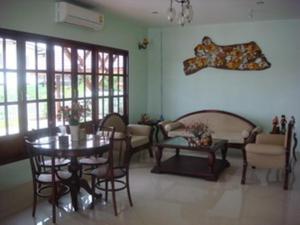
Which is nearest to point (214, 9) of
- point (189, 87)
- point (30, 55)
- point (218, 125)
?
point (189, 87)

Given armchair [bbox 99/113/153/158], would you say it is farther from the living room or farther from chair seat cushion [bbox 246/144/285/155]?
chair seat cushion [bbox 246/144/285/155]

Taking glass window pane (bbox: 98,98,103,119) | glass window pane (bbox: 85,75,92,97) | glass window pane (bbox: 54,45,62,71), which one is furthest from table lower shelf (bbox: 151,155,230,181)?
glass window pane (bbox: 54,45,62,71)

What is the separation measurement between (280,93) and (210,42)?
1.81 meters

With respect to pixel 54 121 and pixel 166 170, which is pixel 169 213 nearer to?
pixel 166 170

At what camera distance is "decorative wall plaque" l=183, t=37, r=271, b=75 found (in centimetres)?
660

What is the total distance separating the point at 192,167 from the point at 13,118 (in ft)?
9.19

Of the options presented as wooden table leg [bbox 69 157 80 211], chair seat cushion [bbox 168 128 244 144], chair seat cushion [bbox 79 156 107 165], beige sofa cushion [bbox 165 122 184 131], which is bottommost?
wooden table leg [bbox 69 157 80 211]

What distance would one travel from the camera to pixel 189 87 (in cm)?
728

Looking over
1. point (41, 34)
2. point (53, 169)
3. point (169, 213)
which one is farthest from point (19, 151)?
point (169, 213)

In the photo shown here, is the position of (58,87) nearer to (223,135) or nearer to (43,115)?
(43,115)

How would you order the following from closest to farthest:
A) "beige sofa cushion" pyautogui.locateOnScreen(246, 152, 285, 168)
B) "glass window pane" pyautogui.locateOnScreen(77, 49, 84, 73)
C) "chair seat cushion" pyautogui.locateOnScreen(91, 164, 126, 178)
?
"chair seat cushion" pyautogui.locateOnScreen(91, 164, 126, 178), "beige sofa cushion" pyautogui.locateOnScreen(246, 152, 285, 168), "glass window pane" pyautogui.locateOnScreen(77, 49, 84, 73)

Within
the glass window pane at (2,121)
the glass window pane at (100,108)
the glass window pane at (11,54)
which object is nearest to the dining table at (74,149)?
the glass window pane at (2,121)

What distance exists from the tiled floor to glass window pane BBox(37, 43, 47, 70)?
6.27ft

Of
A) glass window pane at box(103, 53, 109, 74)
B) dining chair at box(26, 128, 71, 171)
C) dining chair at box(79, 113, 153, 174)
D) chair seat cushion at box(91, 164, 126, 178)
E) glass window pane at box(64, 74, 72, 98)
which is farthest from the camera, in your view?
glass window pane at box(103, 53, 109, 74)
